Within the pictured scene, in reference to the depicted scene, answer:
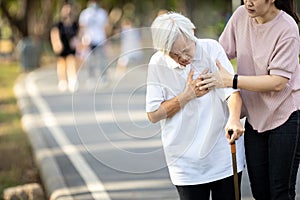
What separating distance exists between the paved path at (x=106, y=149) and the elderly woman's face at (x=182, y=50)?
19.8 inches

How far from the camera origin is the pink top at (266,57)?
3.77 metres

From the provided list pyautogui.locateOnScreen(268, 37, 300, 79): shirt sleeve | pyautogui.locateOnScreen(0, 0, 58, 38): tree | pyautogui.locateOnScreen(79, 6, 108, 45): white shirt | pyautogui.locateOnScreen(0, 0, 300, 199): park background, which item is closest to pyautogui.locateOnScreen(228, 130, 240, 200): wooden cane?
pyautogui.locateOnScreen(268, 37, 300, 79): shirt sleeve

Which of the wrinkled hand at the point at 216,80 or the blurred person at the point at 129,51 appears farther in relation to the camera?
the blurred person at the point at 129,51

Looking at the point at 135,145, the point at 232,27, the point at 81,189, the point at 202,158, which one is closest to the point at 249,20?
the point at 232,27

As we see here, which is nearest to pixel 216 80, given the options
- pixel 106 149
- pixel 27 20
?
pixel 106 149

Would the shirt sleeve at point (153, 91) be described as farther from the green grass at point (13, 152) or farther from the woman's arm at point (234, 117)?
the green grass at point (13, 152)

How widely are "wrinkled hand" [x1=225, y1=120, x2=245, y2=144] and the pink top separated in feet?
0.66

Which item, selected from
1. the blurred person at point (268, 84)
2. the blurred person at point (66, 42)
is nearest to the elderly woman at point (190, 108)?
the blurred person at point (268, 84)

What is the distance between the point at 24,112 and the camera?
1316 centimetres

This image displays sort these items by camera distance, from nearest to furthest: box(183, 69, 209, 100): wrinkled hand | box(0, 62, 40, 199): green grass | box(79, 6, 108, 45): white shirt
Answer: box(183, 69, 209, 100): wrinkled hand
box(0, 62, 40, 199): green grass
box(79, 6, 108, 45): white shirt

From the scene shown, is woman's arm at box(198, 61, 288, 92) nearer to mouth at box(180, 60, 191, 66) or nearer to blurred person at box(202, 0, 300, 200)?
blurred person at box(202, 0, 300, 200)

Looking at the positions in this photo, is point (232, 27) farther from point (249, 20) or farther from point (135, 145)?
point (135, 145)

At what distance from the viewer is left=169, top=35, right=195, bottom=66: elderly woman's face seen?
3747 millimetres

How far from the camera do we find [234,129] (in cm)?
380
